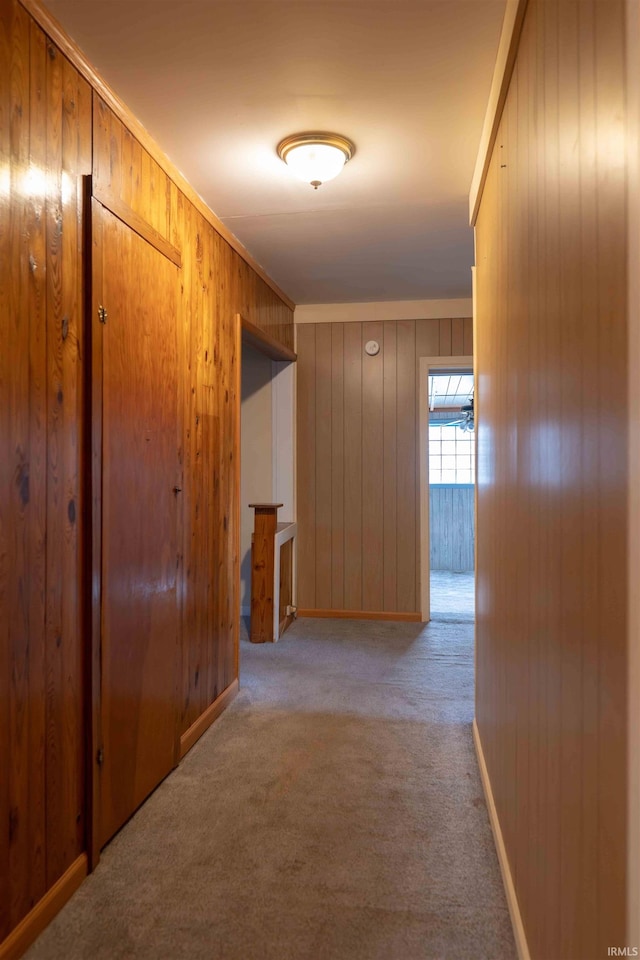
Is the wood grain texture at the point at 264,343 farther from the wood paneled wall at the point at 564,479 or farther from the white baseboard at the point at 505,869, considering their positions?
the white baseboard at the point at 505,869

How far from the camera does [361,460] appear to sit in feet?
16.3

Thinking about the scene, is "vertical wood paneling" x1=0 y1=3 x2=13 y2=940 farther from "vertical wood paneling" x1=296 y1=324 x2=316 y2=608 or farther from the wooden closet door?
"vertical wood paneling" x1=296 y1=324 x2=316 y2=608

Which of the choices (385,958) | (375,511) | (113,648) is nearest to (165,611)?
(113,648)

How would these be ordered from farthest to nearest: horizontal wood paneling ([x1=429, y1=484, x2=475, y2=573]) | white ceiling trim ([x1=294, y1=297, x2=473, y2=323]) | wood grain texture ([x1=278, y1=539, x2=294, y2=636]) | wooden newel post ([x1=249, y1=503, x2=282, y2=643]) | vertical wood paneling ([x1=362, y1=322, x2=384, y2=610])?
horizontal wood paneling ([x1=429, y1=484, x2=475, y2=573]) → vertical wood paneling ([x1=362, y1=322, x2=384, y2=610]) → white ceiling trim ([x1=294, y1=297, x2=473, y2=323]) → wood grain texture ([x1=278, y1=539, x2=294, y2=636]) → wooden newel post ([x1=249, y1=503, x2=282, y2=643])

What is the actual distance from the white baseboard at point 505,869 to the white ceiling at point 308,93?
7.75 ft

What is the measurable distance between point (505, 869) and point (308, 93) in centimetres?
249

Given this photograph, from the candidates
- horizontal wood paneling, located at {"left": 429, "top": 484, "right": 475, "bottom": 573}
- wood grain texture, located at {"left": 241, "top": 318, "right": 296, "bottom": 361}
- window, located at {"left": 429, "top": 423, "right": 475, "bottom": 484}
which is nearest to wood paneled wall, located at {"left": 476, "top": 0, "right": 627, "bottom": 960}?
wood grain texture, located at {"left": 241, "top": 318, "right": 296, "bottom": 361}

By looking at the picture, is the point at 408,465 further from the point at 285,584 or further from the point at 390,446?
the point at 285,584

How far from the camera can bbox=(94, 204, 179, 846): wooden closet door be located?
6.49 ft

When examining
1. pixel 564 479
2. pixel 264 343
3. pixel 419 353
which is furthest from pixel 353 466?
pixel 564 479

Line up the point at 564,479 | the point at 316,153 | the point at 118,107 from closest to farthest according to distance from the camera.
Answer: the point at 564,479, the point at 118,107, the point at 316,153

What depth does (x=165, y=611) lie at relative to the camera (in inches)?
95.4

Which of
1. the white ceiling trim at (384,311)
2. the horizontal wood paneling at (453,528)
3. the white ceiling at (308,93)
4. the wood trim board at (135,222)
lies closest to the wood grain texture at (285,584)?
the white ceiling trim at (384,311)

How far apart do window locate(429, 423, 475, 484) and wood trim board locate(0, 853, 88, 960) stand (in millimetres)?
8298
